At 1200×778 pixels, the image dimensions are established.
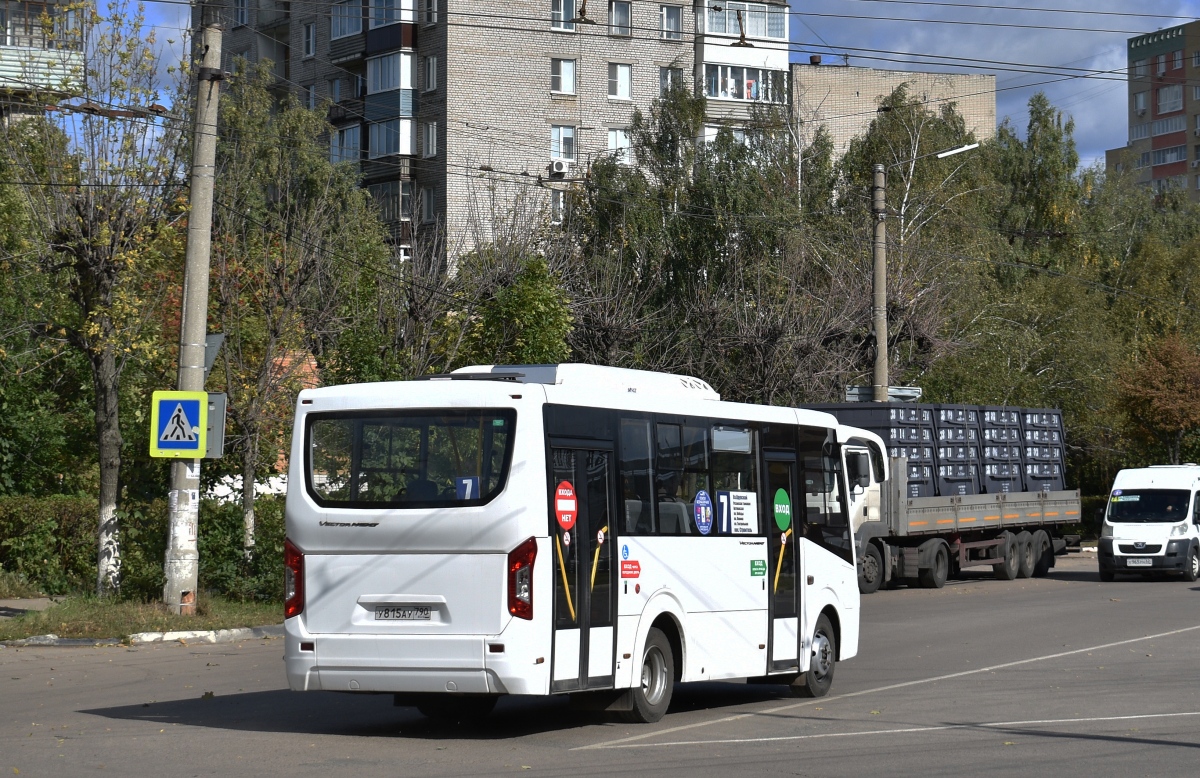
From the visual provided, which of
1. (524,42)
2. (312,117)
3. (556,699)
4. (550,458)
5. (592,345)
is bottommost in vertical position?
(556,699)

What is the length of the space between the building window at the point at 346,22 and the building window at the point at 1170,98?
93223 millimetres

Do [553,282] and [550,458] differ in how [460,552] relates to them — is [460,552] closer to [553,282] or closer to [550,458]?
[550,458]

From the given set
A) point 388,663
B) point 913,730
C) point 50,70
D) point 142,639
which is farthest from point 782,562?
point 50,70

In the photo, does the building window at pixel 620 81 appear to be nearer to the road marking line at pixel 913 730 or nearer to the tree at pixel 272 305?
the tree at pixel 272 305

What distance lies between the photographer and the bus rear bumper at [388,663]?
1059cm

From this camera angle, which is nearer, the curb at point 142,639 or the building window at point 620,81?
the curb at point 142,639

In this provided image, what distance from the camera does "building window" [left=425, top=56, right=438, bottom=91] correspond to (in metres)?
57.4

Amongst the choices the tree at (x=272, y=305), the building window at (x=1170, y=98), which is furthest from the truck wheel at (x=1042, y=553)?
the building window at (x=1170, y=98)

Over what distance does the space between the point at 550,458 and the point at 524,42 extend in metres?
49.8

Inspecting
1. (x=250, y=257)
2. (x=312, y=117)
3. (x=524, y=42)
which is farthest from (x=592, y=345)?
(x=524, y=42)

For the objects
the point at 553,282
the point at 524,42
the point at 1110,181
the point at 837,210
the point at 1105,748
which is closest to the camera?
the point at 1105,748

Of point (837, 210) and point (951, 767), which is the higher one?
point (837, 210)

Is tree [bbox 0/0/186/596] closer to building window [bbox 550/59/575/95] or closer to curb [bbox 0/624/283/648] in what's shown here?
curb [bbox 0/624/283/648]

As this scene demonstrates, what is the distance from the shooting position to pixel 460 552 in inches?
423
